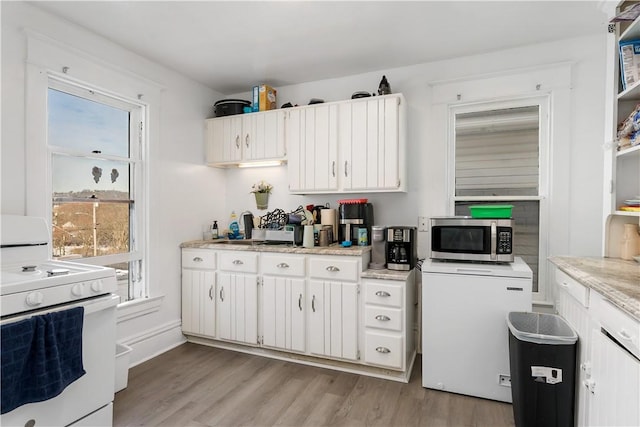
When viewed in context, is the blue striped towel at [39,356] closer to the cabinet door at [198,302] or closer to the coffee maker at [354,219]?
the cabinet door at [198,302]

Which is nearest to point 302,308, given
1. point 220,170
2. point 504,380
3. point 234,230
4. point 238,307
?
point 238,307

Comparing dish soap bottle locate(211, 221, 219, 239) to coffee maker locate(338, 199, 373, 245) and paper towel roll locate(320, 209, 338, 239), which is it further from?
coffee maker locate(338, 199, 373, 245)

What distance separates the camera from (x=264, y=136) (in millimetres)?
3232

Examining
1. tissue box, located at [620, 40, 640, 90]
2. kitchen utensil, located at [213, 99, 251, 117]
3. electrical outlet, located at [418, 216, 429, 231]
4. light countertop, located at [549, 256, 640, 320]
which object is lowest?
light countertop, located at [549, 256, 640, 320]

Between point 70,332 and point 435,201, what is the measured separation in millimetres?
2695

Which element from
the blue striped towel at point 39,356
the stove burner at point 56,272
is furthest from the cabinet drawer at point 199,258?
Answer: the blue striped towel at point 39,356

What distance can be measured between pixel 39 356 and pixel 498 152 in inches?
130

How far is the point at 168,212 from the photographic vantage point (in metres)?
3.07

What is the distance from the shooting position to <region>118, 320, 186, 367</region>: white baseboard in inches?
107

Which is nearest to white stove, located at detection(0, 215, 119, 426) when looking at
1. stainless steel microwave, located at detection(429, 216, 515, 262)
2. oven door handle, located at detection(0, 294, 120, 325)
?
oven door handle, located at detection(0, 294, 120, 325)

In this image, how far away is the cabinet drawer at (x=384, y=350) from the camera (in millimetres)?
2416

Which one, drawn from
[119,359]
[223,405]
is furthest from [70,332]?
[223,405]

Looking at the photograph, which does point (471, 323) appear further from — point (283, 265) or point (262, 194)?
point (262, 194)

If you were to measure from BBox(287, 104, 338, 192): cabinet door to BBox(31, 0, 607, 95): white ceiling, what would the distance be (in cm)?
45
